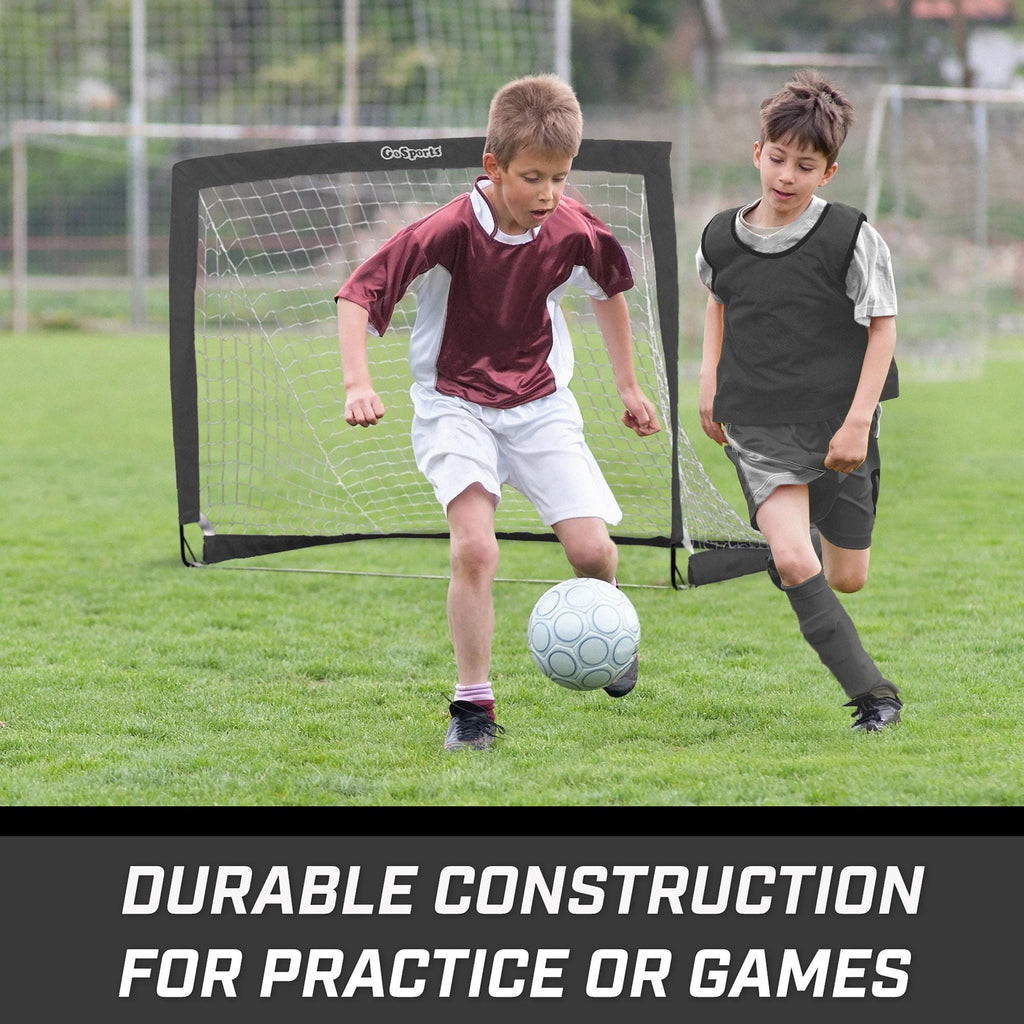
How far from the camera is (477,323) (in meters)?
4.05

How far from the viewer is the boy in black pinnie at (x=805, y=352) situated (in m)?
3.82

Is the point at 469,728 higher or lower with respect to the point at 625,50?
lower

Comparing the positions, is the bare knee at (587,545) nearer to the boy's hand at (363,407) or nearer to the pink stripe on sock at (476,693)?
the pink stripe on sock at (476,693)

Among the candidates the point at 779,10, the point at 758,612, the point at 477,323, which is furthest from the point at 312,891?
the point at 779,10

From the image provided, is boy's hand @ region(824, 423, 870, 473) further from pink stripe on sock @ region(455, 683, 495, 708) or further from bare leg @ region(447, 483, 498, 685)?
pink stripe on sock @ region(455, 683, 495, 708)

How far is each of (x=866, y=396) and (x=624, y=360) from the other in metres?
0.79

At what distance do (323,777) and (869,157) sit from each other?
11587mm

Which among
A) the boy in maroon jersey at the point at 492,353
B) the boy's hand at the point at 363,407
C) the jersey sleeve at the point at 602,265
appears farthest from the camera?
the jersey sleeve at the point at 602,265

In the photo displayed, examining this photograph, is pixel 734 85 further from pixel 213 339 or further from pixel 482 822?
pixel 482 822

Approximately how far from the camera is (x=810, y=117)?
3756 millimetres

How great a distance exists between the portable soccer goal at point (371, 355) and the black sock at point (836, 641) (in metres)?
1.41

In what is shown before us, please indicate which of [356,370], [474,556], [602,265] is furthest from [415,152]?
[474,556]

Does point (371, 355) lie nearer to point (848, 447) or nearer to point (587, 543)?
point (587, 543)

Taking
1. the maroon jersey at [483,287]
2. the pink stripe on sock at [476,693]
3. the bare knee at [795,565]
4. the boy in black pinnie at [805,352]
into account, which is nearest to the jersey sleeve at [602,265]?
the maroon jersey at [483,287]
